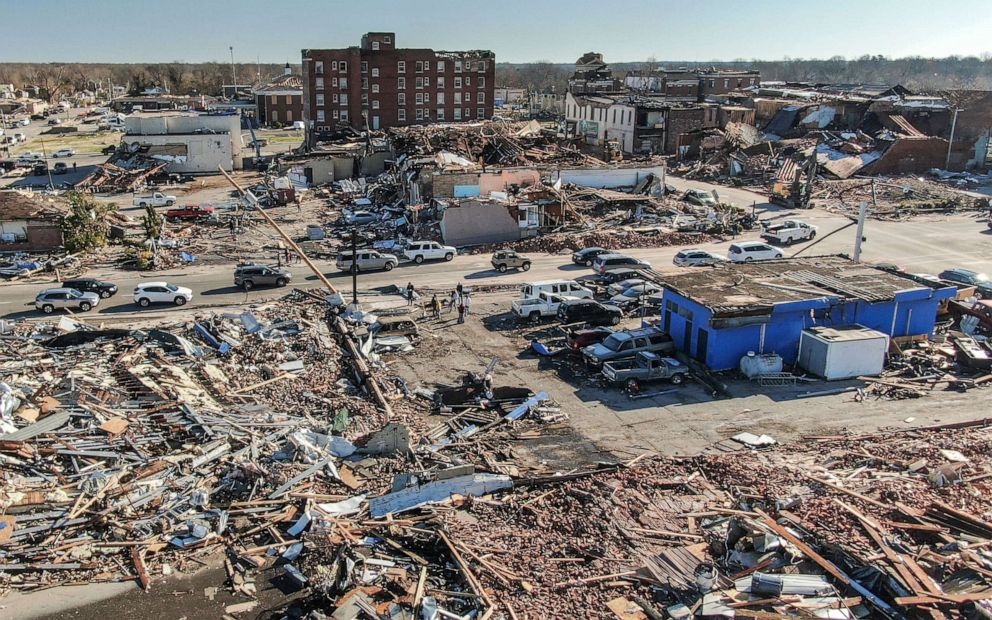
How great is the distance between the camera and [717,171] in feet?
224

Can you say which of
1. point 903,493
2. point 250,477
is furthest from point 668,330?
point 250,477

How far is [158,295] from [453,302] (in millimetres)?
12141

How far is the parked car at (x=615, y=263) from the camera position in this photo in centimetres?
3719

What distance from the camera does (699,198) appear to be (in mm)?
54688

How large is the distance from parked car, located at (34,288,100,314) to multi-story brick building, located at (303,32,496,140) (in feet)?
184

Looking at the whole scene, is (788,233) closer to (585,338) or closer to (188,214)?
(585,338)

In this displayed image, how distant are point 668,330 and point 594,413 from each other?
23.0 ft

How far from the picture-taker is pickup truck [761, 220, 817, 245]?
149ft

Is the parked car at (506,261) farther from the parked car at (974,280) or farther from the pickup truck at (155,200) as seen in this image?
the pickup truck at (155,200)

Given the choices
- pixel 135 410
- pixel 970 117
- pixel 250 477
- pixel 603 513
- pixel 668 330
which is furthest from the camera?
pixel 970 117

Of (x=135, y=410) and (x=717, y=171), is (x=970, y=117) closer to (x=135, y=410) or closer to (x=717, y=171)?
(x=717, y=171)

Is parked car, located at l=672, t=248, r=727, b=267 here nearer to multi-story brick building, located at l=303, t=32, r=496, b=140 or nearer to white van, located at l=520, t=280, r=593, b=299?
white van, located at l=520, t=280, r=593, b=299

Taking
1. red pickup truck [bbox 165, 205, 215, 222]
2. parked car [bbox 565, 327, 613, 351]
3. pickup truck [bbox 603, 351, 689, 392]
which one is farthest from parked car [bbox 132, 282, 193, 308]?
pickup truck [bbox 603, 351, 689, 392]

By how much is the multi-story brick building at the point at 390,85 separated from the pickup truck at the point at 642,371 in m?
67.3
